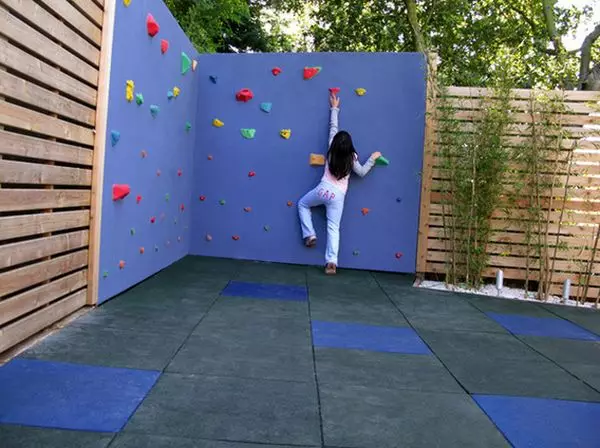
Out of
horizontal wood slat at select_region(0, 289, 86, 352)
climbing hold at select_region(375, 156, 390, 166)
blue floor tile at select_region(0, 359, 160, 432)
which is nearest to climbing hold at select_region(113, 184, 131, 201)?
horizontal wood slat at select_region(0, 289, 86, 352)

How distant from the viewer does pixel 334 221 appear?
5707 mm

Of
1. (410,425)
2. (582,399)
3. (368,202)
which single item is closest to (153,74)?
(368,202)

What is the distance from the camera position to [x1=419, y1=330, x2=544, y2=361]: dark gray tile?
317 cm

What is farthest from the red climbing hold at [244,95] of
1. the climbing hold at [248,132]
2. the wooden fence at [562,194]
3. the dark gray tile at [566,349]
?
the dark gray tile at [566,349]

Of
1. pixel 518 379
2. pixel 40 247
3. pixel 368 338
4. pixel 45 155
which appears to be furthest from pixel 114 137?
pixel 518 379

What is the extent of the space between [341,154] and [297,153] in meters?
0.64

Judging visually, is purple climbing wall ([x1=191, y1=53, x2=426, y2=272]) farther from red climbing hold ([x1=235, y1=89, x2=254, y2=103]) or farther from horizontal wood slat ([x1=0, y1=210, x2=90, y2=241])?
horizontal wood slat ([x1=0, y1=210, x2=90, y2=241])

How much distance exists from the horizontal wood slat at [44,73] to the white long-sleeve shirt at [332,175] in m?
2.82

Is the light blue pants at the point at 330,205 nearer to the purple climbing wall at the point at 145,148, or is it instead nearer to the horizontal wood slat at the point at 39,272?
the purple climbing wall at the point at 145,148

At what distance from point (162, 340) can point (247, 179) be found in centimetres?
330

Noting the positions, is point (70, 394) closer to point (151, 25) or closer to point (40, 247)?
point (40, 247)

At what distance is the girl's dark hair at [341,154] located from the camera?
5.55 m

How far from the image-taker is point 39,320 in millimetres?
2852

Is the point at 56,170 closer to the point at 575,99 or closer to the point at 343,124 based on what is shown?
the point at 343,124
